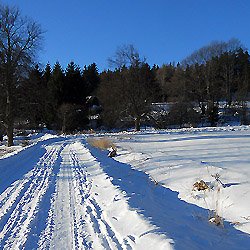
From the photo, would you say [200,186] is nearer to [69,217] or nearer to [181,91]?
[69,217]

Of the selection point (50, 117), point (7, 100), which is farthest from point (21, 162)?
point (50, 117)

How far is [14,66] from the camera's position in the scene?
16.9 metres

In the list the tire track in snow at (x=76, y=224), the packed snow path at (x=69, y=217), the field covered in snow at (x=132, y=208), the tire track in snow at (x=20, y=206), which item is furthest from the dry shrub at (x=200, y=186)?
the tire track in snow at (x=20, y=206)

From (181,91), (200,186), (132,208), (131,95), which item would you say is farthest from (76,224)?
(181,91)

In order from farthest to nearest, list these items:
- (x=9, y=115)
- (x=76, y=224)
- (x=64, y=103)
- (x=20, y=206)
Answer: (x=64, y=103) < (x=9, y=115) < (x=20, y=206) < (x=76, y=224)

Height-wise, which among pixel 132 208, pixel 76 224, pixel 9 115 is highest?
pixel 9 115

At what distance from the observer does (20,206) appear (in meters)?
3.98

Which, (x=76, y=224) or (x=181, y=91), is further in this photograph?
(x=181, y=91)

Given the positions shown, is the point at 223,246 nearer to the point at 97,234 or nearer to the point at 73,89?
the point at 97,234

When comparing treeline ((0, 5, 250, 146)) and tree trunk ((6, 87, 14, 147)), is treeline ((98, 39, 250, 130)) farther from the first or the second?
tree trunk ((6, 87, 14, 147))

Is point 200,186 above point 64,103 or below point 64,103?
below

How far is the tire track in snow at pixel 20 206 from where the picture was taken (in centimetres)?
295

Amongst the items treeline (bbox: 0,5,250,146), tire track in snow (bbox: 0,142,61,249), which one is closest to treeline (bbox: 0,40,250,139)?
treeline (bbox: 0,5,250,146)

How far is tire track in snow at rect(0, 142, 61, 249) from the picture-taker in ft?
9.67
